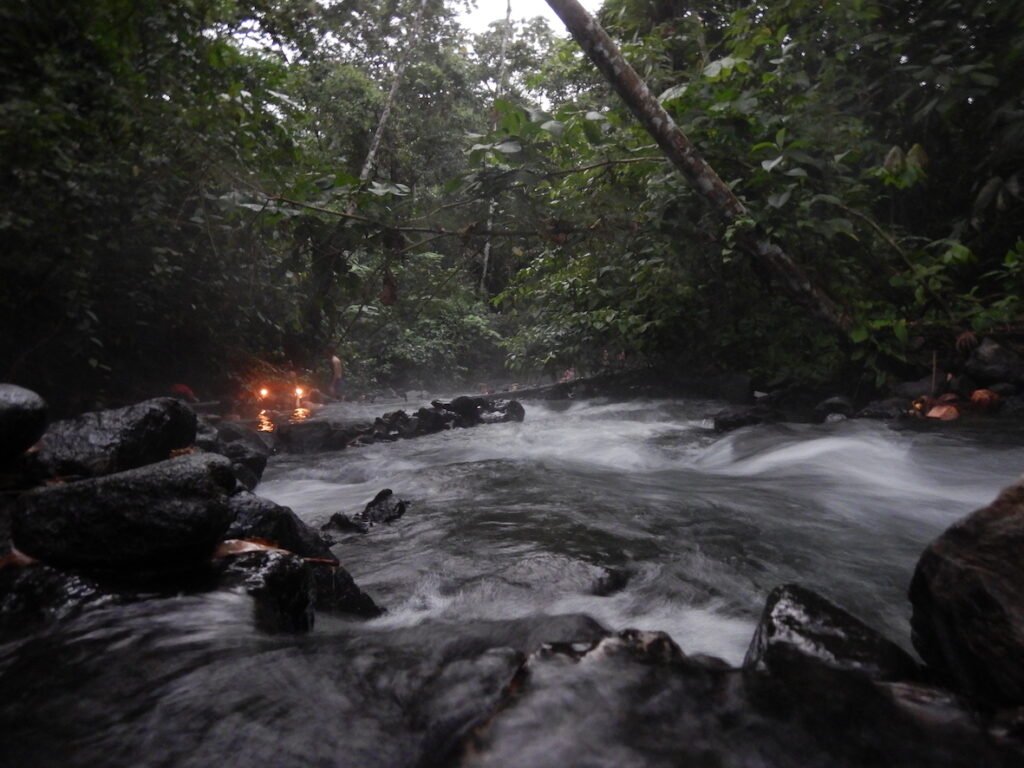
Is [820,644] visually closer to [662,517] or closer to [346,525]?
[662,517]

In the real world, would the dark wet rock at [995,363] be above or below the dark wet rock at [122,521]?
below

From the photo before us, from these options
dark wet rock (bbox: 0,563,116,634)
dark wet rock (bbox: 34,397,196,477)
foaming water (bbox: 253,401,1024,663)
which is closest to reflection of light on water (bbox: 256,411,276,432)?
foaming water (bbox: 253,401,1024,663)

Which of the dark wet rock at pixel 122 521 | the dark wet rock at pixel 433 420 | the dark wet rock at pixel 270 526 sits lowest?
the dark wet rock at pixel 433 420

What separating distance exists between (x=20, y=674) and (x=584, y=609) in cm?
200

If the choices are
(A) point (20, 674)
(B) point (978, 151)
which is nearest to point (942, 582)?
(A) point (20, 674)

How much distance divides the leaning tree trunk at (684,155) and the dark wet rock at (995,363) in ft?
4.69

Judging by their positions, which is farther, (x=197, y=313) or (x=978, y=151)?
(x=197, y=313)

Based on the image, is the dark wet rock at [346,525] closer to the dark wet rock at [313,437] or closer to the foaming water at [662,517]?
the foaming water at [662,517]

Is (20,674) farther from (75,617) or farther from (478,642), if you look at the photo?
(478,642)

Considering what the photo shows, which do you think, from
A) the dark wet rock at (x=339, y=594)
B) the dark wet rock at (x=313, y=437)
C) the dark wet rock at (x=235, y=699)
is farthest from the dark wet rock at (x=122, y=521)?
the dark wet rock at (x=313, y=437)

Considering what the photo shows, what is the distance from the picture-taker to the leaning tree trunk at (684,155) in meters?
5.57

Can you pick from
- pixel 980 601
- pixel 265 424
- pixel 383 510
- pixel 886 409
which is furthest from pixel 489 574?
pixel 265 424

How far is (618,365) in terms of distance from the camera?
1284 cm

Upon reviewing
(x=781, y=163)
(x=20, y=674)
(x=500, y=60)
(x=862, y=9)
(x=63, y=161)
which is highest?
(x=500, y=60)
